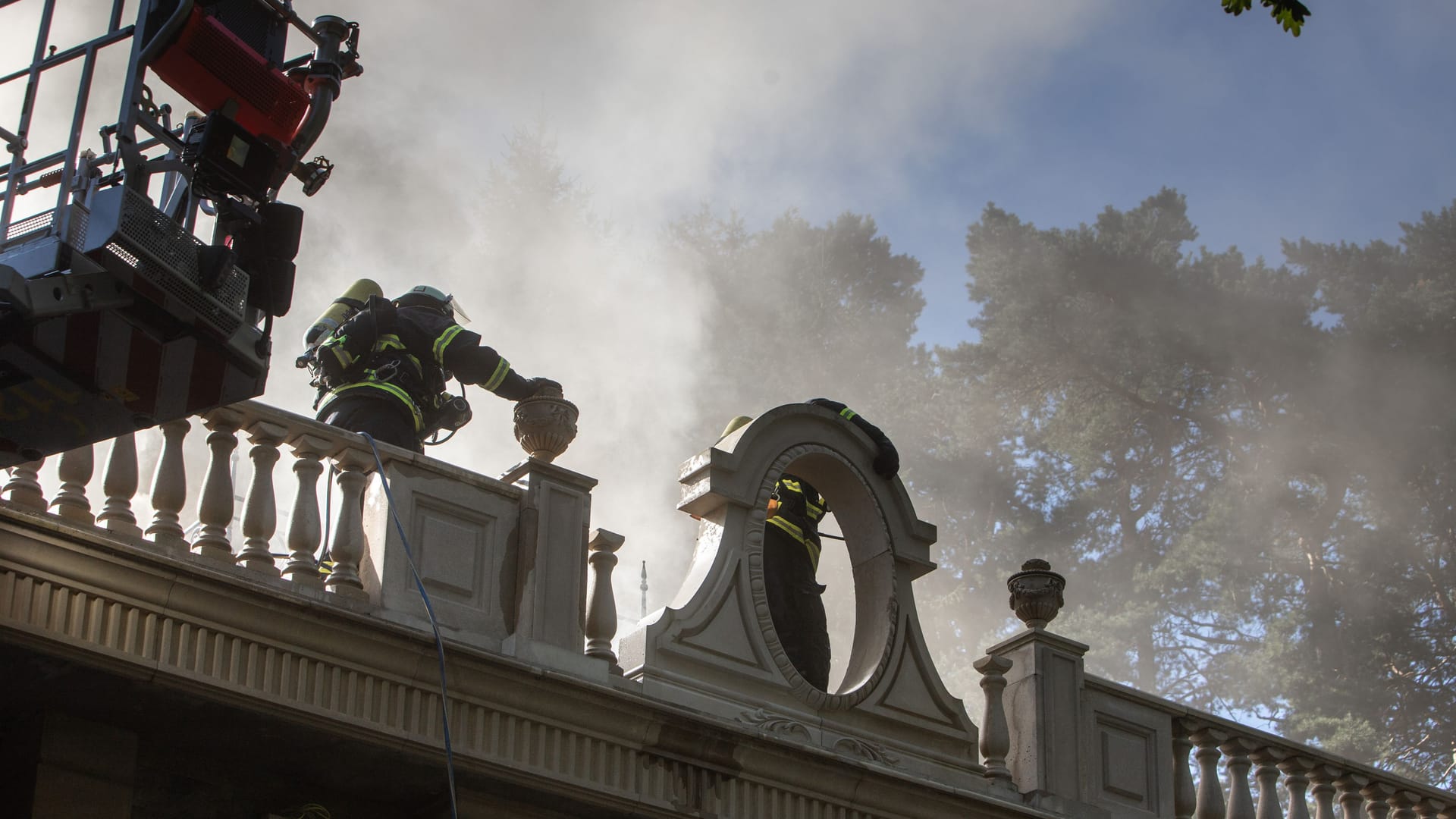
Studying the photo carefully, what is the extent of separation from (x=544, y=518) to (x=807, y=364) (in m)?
27.3

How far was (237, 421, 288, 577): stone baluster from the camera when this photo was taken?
7414 mm

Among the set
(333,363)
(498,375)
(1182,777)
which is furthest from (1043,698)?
(333,363)

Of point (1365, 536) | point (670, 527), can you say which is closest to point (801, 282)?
point (670, 527)

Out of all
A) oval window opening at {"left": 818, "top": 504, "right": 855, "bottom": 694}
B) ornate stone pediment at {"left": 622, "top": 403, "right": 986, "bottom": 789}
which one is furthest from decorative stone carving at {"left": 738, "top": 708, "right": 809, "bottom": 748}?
oval window opening at {"left": 818, "top": 504, "right": 855, "bottom": 694}

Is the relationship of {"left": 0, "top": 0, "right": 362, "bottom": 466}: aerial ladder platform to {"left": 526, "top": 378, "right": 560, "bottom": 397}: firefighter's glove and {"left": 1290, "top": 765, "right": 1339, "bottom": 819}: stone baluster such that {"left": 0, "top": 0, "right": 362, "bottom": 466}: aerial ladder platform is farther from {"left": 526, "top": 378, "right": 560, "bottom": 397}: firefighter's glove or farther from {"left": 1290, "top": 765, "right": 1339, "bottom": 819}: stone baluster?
{"left": 1290, "top": 765, "right": 1339, "bottom": 819}: stone baluster

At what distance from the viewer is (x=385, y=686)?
24.3 feet

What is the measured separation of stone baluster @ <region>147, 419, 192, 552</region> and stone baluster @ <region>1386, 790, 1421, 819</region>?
7011mm

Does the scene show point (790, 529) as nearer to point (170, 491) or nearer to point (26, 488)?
point (170, 491)

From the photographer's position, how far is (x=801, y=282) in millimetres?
36469

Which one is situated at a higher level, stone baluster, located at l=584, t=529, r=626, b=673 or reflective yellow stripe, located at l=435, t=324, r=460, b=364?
reflective yellow stripe, located at l=435, t=324, r=460, b=364

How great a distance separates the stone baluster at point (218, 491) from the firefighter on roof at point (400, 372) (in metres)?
1.51

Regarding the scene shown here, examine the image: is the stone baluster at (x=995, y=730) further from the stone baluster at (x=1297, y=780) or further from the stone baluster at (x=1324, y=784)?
the stone baluster at (x=1324, y=784)

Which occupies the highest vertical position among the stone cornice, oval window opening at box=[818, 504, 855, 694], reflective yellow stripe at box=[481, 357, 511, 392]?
Result: oval window opening at box=[818, 504, 855, 694]

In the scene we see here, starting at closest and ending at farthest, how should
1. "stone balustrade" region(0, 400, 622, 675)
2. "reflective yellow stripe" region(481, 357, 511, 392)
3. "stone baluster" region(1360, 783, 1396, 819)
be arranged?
"stone balustrade" region(0, 400, 622, 675), "reflective yellow stripe" region(481, 357, 511, 392), "stone baluster" region(1360, 783, 1396, 819)
